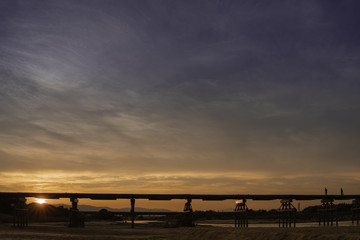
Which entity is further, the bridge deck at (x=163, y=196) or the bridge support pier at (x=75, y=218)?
the bridge deck at (x=163, y=196)

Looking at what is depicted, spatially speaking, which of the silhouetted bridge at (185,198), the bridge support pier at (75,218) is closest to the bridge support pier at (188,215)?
the silhouetted bridge at (185,198)

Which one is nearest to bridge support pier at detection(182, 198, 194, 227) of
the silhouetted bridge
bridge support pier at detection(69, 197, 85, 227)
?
the silhouetted bridge

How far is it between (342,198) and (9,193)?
53.3m

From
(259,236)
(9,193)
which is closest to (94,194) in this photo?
(9,193)

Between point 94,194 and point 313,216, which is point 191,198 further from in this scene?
point 313,216

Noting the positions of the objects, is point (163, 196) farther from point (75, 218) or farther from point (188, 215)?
point (75, 218)

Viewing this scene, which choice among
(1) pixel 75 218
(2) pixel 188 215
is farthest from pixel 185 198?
(1) pixel 75 218

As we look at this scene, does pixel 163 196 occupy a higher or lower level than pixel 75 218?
higher

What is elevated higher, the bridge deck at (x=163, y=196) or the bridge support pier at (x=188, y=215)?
the bridge deck at (x=163, y=196)

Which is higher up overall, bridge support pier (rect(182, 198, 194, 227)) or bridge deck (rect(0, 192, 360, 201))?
bridge deck (rect(0, 192, 360, 201))

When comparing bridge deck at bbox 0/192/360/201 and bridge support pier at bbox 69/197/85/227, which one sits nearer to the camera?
bridge support pier at bbox 69/197/85/227

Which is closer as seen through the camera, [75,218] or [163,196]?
[75,218]

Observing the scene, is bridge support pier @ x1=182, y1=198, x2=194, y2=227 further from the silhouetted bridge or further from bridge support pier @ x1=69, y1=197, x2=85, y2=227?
bridge support pier @ x1=69, y1=197, x2=85, y2=227

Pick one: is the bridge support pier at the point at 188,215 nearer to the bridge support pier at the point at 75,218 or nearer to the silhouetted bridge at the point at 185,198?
the silhouetted bridge at the point at 185,198
